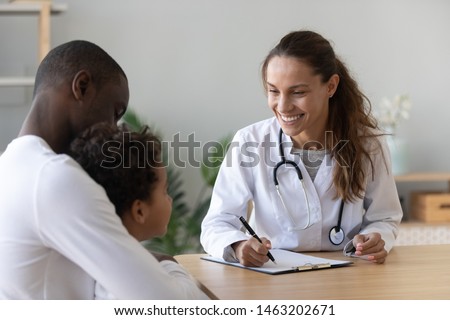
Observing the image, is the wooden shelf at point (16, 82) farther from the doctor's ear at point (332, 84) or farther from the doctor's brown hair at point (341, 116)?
the doctor's ear at point (332, 84)

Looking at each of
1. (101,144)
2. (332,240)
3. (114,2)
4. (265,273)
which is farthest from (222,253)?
(114,2)

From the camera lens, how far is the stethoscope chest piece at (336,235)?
73.0 inches

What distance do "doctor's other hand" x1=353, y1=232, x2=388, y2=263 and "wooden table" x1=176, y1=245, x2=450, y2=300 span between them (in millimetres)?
18

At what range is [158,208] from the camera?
1.21m

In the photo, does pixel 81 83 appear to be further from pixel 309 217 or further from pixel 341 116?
pixel 341 116

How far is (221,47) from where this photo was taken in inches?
150

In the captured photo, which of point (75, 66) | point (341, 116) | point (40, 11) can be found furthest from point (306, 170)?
point (40, 11)

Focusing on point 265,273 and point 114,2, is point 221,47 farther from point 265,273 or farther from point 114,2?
point 265,273

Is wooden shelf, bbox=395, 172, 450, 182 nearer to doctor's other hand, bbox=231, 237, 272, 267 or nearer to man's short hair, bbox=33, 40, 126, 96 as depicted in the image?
doctor's other hand, bbox=231, 237, 272, 267

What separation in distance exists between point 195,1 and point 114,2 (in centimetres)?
43

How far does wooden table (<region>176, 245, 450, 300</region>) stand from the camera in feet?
4.32

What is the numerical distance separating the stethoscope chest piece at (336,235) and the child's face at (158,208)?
72 cm

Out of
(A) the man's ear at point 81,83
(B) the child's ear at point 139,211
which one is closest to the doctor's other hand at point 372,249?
(B) the child's ear at point 139,211

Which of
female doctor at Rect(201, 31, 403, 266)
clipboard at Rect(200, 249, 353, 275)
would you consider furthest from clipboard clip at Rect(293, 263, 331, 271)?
female doctor at Rect(201, 31, 403, 266)
